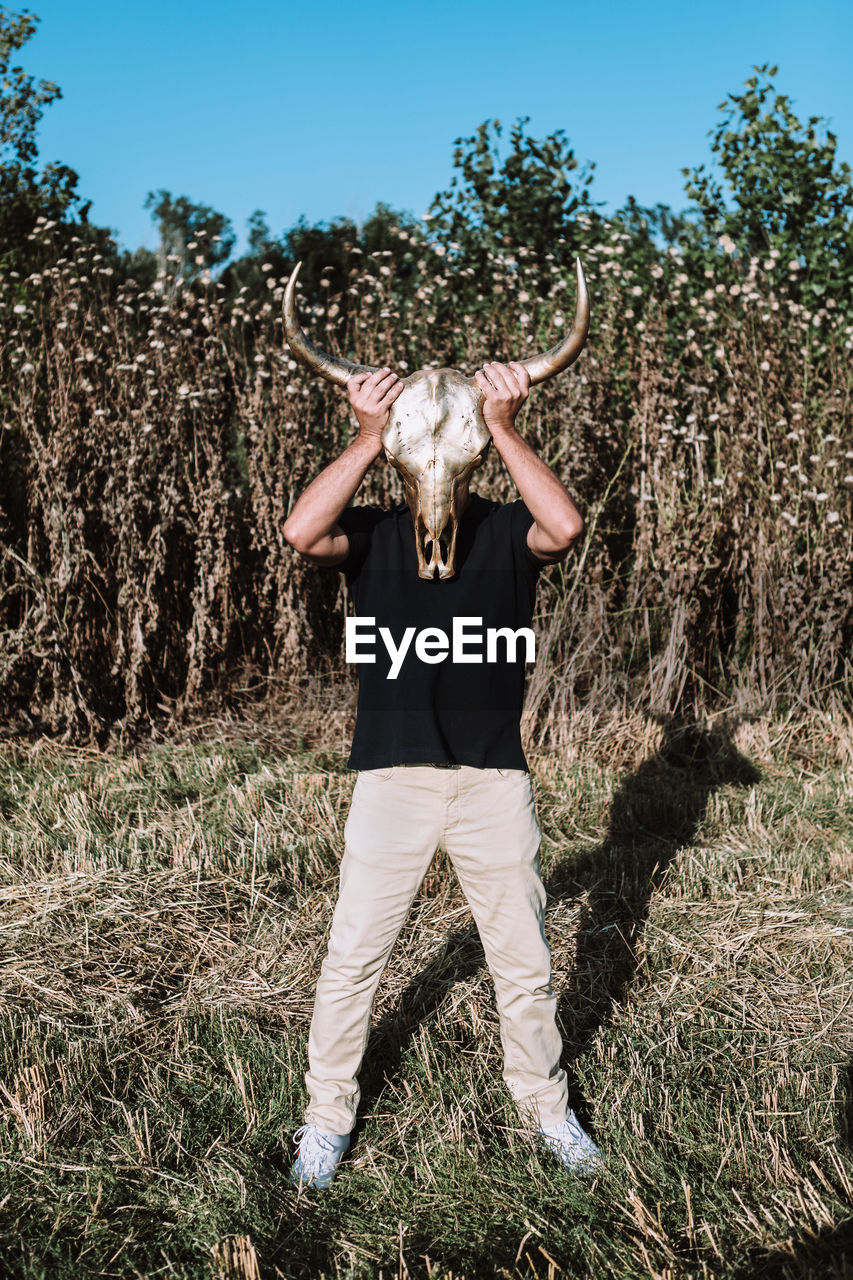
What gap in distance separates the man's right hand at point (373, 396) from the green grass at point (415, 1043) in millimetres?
1715

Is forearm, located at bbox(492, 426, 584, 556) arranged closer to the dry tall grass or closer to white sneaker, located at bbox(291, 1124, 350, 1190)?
white sneaker, located at bbox(291, 1124, 350, 1190)

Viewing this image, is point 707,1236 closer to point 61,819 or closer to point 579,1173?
point 579,1173

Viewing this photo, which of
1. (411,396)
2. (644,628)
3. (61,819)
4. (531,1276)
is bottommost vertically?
(531,1276)

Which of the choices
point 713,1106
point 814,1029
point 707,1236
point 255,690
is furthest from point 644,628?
point 707,1236

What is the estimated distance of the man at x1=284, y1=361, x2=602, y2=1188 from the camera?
93.9 inches

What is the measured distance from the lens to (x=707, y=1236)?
→ 2.20 m

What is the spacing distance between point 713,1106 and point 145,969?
5.79 ft

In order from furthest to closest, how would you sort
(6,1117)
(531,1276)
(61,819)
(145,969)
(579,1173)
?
(61,819) < (145,969) < (6,1117) < (579,1173) < (531,1276)

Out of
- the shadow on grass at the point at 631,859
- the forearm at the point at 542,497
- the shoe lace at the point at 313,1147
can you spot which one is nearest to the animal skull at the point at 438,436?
the forearm at the point at 542,497

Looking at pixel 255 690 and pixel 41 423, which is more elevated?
pixel 41 423

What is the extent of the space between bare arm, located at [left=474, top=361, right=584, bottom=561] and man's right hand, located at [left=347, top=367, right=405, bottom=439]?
21 cm

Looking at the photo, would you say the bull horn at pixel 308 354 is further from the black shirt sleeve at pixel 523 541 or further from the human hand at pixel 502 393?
the black shirt sleeve at pixel 523 541

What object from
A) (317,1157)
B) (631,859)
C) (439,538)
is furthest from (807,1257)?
(631,859)

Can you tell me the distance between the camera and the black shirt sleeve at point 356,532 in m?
2.48
